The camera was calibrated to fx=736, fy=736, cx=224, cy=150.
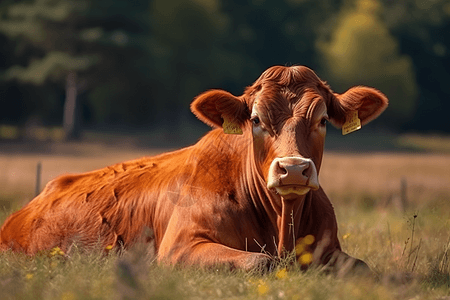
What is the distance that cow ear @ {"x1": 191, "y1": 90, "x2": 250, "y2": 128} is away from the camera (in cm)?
650

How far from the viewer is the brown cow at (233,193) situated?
602 centimetres

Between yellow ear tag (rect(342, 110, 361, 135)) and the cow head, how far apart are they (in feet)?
0.11

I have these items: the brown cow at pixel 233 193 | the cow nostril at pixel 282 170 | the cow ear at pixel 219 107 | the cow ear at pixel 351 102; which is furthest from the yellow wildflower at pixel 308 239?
the cow ear at pixel 219 107

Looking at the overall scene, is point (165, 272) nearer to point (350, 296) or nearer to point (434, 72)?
point (350, 296)

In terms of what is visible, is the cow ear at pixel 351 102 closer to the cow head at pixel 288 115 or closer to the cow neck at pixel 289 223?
the cow head at pixel 288 115

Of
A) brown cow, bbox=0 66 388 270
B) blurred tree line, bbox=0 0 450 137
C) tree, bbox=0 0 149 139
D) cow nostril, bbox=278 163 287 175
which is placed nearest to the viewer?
cow nostril, bbox=278 163 287 175

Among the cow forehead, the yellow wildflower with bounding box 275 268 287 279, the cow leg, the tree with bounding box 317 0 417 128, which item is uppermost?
the tree with bounding box 317 0 417 128

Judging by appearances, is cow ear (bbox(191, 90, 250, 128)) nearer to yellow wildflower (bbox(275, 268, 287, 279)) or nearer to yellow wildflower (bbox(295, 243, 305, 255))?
yellow wildflower (bbox(295, 243, 305, 255))

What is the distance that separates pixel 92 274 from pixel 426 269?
3.16m

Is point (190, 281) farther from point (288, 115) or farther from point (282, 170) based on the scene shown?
point (288, 115)

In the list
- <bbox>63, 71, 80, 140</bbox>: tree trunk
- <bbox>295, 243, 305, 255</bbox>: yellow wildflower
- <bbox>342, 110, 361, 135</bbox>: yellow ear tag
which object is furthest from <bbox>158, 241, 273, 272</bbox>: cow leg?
<bbox>63, 71, 80, 140</bbox>: tree trunk

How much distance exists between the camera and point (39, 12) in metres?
48.0

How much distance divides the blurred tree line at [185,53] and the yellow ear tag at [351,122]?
29072 mm

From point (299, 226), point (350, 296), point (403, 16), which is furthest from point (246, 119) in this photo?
point (403, 16)
